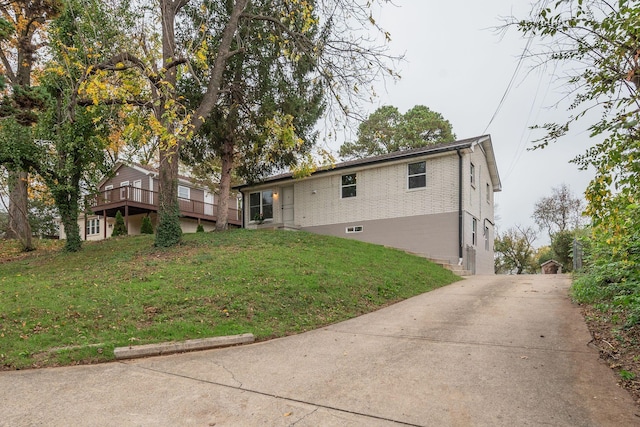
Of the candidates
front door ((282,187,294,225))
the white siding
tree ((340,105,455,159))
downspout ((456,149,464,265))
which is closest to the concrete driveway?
downspout ((456,149,464,265))

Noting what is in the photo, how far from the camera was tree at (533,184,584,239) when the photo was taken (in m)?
33.2

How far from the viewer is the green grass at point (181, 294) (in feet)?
16.8

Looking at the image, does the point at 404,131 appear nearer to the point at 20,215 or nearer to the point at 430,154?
the point at 430,154

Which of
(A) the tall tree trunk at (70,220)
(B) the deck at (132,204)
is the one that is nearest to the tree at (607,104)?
(A) the tall tree trunk at (70,220)

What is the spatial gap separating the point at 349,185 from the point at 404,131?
1557 centimetres

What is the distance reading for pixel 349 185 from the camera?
18.1 m

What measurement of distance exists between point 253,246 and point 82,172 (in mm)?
6518

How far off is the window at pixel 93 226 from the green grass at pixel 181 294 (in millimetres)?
19339

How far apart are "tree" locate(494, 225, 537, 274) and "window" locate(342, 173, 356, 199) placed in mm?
24008

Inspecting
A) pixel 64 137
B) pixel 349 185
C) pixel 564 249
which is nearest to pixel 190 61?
pixel 64 137

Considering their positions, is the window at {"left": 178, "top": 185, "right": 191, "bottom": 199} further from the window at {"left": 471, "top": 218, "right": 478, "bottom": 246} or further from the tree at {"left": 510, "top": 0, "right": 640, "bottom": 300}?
the tree at {"left": 510, "top": 0, "right": 640, "bottom": 300}

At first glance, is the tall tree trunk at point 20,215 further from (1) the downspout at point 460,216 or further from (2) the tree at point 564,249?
(2) the tree at point 564,249

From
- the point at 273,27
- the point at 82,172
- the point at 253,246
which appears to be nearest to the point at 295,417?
the point at 253,246

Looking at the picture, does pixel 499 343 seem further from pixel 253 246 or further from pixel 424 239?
pixel 424 239
